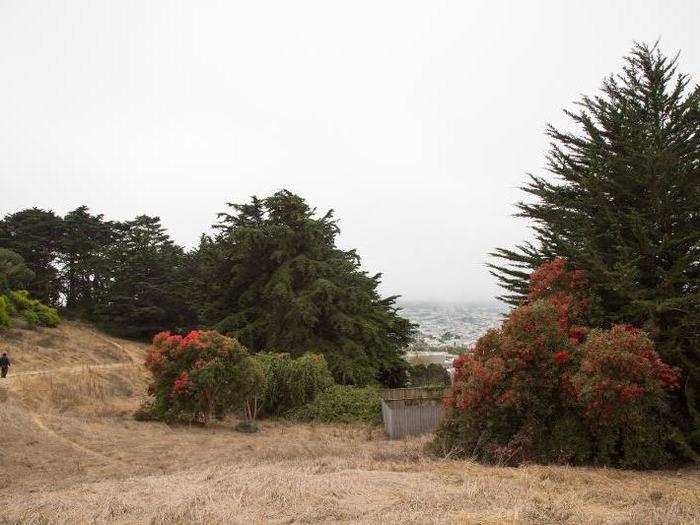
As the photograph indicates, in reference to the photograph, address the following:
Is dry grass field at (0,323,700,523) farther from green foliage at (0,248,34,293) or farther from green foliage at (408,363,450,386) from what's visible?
green foliage at (0,248,34,293)

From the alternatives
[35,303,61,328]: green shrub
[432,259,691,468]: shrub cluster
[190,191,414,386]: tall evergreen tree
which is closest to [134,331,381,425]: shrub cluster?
[190,191,414,386]: tall evergreen tree

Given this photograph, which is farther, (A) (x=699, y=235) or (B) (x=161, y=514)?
(A) (x=699, y=235)

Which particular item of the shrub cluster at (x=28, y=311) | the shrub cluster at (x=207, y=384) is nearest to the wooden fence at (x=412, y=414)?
the shrub cluster at (x=207, y=384)

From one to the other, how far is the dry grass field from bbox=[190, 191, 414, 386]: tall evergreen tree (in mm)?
11190

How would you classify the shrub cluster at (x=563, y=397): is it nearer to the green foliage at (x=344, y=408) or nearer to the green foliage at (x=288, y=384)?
the green foliage at (x=344, y=408)

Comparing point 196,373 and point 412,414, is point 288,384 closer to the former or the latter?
point 196,373

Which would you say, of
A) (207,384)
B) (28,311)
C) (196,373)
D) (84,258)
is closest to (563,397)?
(207,384)

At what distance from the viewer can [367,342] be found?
30.0m

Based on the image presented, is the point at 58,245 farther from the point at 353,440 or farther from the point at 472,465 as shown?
the point at 472,465

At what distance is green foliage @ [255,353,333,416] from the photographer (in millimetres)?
22000

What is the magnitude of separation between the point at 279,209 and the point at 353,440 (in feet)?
58.6

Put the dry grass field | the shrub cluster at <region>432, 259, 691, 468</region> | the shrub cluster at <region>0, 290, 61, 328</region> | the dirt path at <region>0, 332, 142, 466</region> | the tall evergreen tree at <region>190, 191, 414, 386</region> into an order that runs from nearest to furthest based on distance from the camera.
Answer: the dry grass field → the shrub cluster at <region>432, 259, 691, 468</region> → the dirt path at <region>0, 332, 142, 466</region> → the tall evergreen tree at <region>190, 191, 414, 386</region> → the shrub cluster at <region>0, 290, 61, 328</region>

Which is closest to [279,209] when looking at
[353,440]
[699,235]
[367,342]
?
[367,342]

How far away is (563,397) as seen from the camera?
38.5 feet
